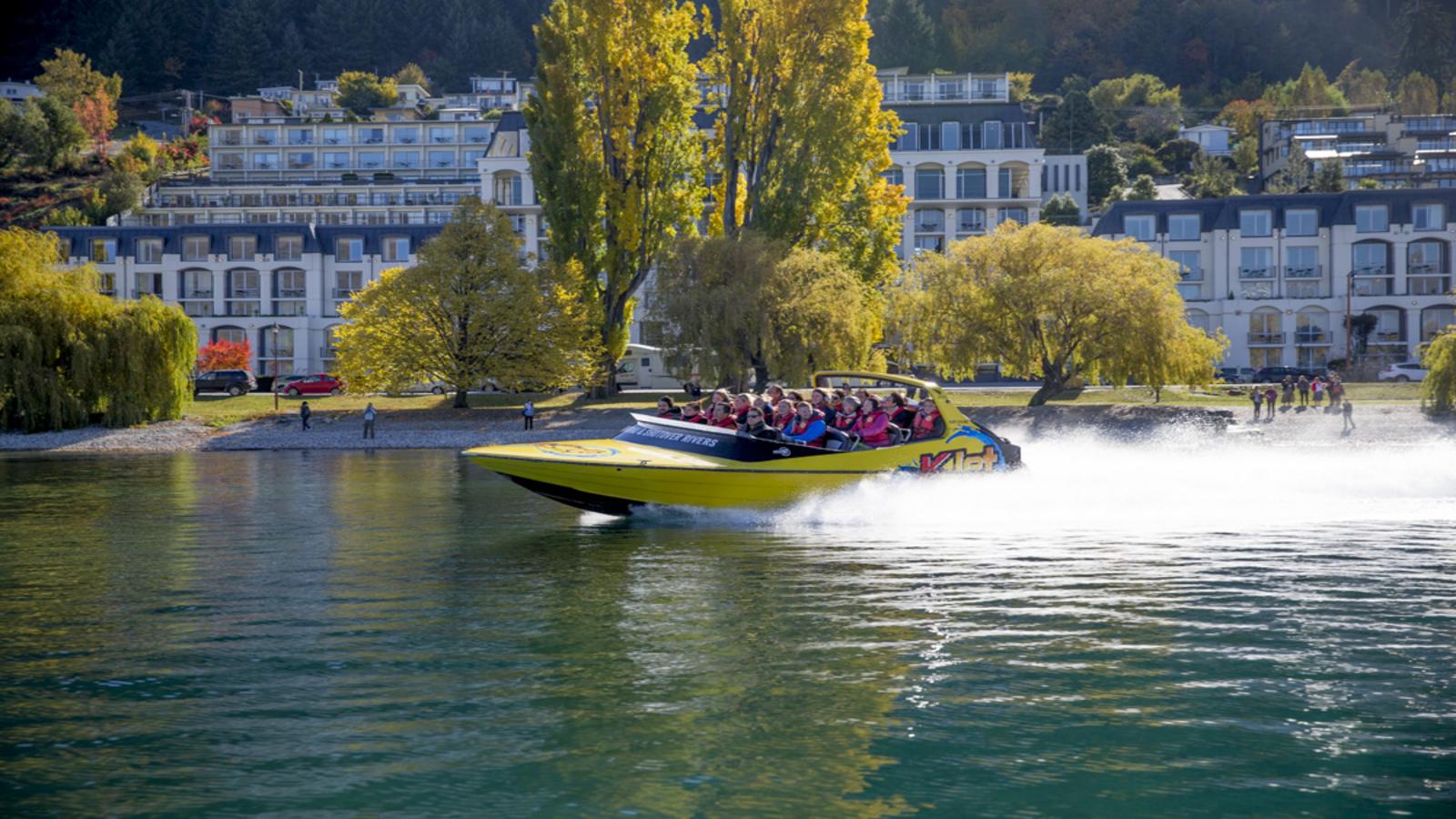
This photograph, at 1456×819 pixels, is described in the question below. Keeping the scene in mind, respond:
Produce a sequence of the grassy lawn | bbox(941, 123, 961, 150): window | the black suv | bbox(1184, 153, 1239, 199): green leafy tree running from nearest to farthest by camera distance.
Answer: the grassy lawn → the black suv → bbox(941, 123, 961, 150): window → bbox(1184, 153, 1239, 199): green leafy tree

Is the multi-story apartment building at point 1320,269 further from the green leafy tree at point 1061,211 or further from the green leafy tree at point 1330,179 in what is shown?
the green leafy tree at point 1330,179

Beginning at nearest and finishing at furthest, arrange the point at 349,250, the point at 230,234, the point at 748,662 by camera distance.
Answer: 1. the point at 748,662
2. the point at 230,234
3. the point at 349,250

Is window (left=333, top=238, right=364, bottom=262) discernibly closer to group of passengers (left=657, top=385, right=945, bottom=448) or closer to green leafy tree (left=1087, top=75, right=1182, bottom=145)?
group of passengers (left=657, top=385, right=945, bottom=448)

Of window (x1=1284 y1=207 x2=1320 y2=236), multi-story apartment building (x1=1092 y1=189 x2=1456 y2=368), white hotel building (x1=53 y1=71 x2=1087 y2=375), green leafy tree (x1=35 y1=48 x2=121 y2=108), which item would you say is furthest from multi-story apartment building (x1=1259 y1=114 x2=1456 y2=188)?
green leafy tree (x1=35 y1=48 x2=121 y2=108)

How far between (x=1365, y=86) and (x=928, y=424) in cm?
16765

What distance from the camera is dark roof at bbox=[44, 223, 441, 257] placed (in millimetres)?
102375

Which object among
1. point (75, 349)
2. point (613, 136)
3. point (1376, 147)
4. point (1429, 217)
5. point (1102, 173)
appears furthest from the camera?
point (1376, 147)

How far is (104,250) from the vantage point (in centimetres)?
10212

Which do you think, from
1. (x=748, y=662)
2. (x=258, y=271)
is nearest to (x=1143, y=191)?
(x=258, y=271)

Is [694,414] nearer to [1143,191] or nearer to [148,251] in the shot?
[148,251]

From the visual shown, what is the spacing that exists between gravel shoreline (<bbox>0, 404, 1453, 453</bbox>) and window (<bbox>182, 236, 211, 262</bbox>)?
1861 inches

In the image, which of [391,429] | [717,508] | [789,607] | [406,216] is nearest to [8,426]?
[391,429]

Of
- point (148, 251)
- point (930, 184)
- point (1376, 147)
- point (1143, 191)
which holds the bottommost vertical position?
point (148, 251)

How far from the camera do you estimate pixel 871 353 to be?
60.0m
